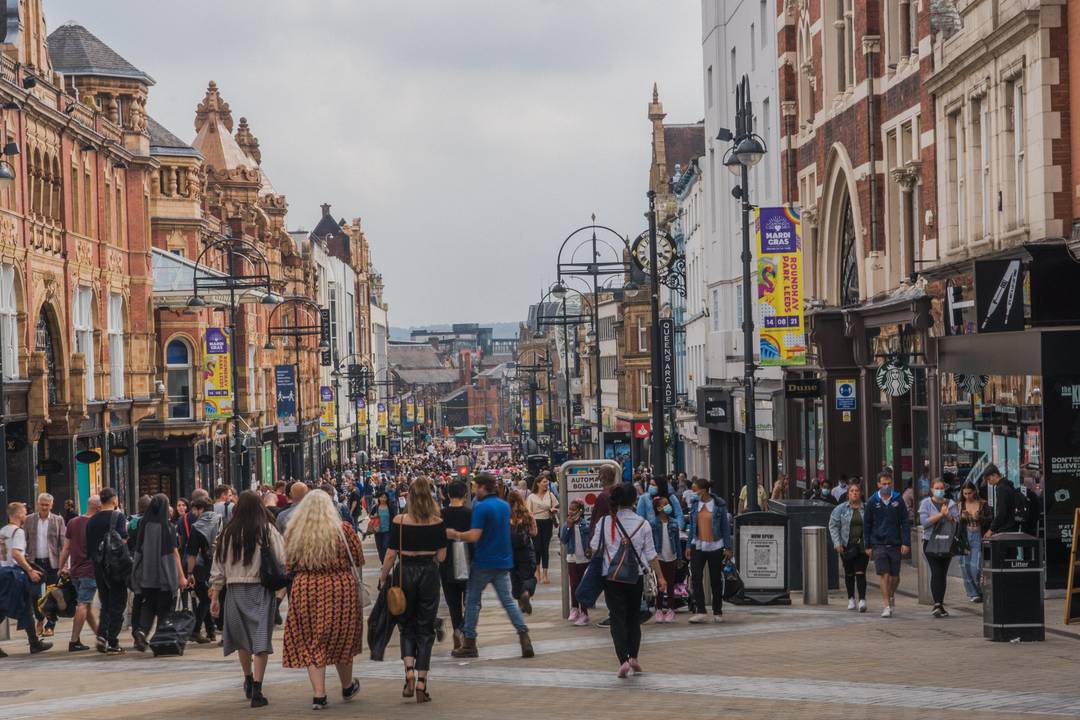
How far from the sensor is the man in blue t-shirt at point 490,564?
1515 cm

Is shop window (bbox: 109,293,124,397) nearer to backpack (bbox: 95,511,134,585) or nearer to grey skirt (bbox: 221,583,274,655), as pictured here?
backpack (bbox: 95,511,134,585)

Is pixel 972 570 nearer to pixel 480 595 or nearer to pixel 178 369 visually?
pixel 480 595

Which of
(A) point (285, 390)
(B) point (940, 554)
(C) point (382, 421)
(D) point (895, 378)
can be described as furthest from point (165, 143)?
(C) point (382, 421)

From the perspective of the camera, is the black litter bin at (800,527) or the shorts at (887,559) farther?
the black litter bin at (800,527)

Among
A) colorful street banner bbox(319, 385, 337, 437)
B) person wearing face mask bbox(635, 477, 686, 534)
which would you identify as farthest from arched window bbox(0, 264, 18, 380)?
colorful street banner bbox(319, 385, 337, 437)

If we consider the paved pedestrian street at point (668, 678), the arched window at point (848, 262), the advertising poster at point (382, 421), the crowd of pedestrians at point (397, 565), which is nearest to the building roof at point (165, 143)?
the arched window at point (848, 262)

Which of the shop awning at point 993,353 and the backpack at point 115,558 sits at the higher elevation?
the shop awning at point 993,353

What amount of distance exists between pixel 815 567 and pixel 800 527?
95.5 inches

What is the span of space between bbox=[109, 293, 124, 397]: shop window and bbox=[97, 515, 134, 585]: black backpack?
30988 mm

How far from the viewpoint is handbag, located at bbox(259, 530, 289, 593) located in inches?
516

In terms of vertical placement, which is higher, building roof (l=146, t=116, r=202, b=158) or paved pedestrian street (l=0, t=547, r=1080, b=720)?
building roof (l=146, t=116, r=202, b=158)

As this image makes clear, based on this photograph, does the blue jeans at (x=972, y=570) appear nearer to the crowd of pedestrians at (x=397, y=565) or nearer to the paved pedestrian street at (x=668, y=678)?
the crowd of pedestrians at (x=397, y=565)

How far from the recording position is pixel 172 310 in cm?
5809

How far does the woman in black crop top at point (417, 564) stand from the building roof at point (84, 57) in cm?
4452
